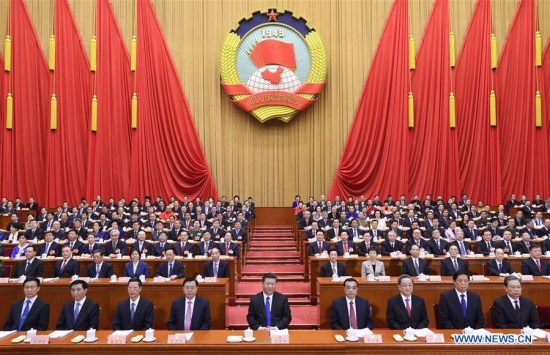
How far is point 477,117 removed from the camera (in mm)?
12828

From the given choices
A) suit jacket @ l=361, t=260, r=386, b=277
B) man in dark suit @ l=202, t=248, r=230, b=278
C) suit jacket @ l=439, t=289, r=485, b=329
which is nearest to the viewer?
suit jacket @ l=439, t=289, r=485, b=329

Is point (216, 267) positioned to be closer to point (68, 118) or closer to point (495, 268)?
point (495, 268)

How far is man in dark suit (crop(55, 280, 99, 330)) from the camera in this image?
4.47 m

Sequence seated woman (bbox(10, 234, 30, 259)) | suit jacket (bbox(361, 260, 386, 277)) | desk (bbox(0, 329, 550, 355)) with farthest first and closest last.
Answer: seated woman (bbox(10, 234, 30, 259)), suit jacket (bbox(361, 260, 386, 277)), desk (bbox(0, 329, 550, 355))

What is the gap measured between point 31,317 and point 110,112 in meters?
9.16

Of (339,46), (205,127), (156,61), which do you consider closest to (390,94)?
(339,46)

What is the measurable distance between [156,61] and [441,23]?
25.5ft

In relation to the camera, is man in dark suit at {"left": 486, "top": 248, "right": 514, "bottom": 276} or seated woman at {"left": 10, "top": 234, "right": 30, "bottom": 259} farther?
seated woman at {"left": 10, "top": 234, "right": 30, "bottom": 259}

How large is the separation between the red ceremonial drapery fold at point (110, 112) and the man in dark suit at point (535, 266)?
9.47 meters

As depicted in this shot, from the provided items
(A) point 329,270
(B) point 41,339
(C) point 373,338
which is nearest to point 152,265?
(A) point 329,270

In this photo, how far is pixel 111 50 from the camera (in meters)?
13.0

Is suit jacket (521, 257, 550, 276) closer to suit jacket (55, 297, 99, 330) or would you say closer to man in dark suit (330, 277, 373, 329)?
man in dark suit (330, 277, 373, 329)

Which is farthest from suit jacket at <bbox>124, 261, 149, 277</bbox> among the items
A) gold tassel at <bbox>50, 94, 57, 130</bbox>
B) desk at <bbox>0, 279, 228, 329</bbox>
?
gold tassel at <bbox>50, 94, 57, 130</bbox>

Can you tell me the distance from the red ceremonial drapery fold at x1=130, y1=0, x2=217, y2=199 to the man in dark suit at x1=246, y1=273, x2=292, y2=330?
28.1 feet
